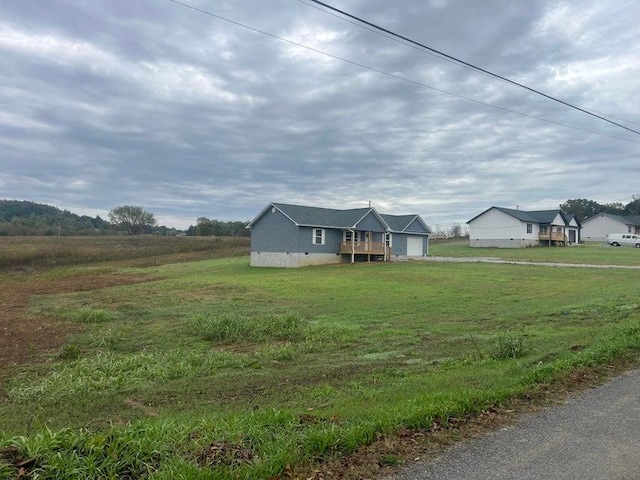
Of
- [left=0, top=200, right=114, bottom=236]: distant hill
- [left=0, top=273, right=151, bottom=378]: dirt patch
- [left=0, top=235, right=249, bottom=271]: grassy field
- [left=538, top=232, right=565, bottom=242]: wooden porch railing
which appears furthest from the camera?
[left=0, top=200, right=114, bottom=236]: distant hill

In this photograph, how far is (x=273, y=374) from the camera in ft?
27.2

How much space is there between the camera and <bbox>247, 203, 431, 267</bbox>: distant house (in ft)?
132

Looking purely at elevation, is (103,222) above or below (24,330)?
above

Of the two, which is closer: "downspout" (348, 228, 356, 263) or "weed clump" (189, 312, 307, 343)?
"weed clump" (189, 312, 307, 343)

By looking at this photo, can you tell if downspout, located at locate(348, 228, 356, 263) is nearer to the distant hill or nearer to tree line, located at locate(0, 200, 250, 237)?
tree line, located at locate(0, 200, 250, 237)

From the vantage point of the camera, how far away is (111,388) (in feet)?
25.5

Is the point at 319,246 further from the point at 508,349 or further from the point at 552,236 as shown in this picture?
the point at 552,236

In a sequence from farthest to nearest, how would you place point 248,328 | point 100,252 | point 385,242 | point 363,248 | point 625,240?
point 625,240 → point 100,252 → point 385,242 → point 363,248 → point 248,328

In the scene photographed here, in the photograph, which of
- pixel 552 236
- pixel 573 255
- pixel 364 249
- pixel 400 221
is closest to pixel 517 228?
pixel 552 236

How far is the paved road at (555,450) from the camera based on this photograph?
3742mm

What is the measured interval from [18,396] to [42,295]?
19.2 meters

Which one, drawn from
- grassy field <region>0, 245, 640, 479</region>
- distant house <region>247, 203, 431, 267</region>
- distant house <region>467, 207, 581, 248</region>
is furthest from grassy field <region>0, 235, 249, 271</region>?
distant house <region>467, 207, 581, 248</region>

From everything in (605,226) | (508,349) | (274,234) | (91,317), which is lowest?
(91,317)

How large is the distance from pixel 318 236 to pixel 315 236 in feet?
1.57
